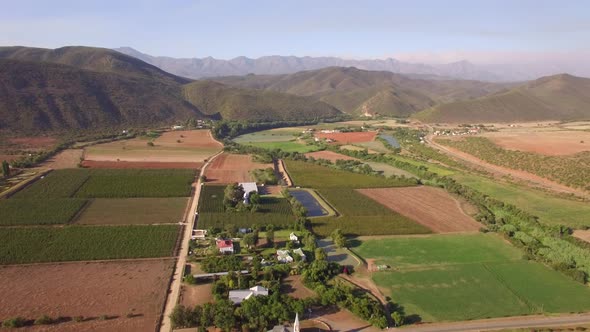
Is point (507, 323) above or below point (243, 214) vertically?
below

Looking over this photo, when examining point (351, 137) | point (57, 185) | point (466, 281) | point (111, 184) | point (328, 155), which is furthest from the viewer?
point (351, 137)

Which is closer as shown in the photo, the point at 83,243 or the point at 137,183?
the point at 83,243

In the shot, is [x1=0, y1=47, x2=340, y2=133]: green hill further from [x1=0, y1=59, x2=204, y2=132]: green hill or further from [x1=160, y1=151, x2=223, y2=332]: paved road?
[x1=160, y1=151, x2=223, y2=332]: paved road

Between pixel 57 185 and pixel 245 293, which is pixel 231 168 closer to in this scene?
pixel 57 185

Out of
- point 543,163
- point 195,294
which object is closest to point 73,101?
point 195,294

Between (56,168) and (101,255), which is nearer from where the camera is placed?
(101,255)

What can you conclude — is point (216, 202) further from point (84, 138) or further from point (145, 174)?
point (84, 138)

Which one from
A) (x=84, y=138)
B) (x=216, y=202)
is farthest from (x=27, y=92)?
(x=216, y=202)
